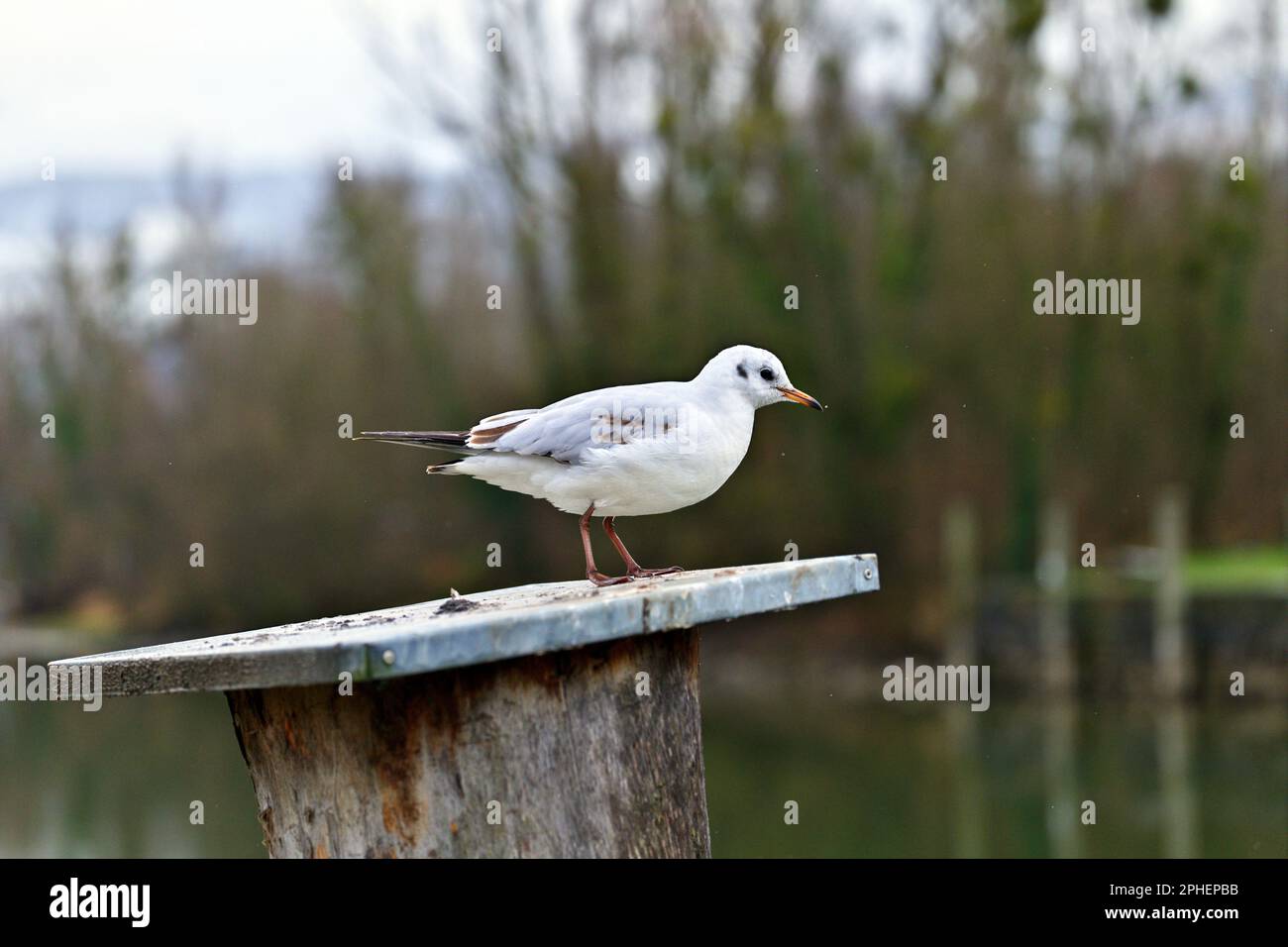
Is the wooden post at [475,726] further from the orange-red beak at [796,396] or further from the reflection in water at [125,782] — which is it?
the reflection in water at [125,782]

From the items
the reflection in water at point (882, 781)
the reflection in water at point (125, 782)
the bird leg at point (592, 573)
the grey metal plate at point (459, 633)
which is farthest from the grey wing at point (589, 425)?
the reflection in water at point (125, 782)

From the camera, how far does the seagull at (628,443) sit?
4934 mm

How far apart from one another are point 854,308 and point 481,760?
79.2ft

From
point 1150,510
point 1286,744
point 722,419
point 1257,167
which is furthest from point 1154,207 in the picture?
point 722,419

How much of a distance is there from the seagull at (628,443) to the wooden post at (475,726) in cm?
113

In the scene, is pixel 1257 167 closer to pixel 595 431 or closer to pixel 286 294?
pixel 286 294

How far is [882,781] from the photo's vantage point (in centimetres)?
1992

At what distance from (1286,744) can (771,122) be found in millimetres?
12568

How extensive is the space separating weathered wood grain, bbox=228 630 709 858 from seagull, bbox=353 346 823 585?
1.15 metres

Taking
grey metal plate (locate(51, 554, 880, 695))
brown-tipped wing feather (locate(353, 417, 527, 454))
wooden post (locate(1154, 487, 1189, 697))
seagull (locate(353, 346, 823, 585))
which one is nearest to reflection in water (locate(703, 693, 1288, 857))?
wooden post (locate(1154, 487, 1189, 697))

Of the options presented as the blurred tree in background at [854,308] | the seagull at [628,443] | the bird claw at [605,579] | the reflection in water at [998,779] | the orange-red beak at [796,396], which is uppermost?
the blurred tree in background at [854,308]

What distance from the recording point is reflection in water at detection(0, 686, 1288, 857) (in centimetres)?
1662

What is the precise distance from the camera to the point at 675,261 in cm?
2783

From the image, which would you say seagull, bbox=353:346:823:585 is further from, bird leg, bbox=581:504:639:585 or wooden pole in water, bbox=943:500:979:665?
wooden pole in water, bbox=943:500:979:665
